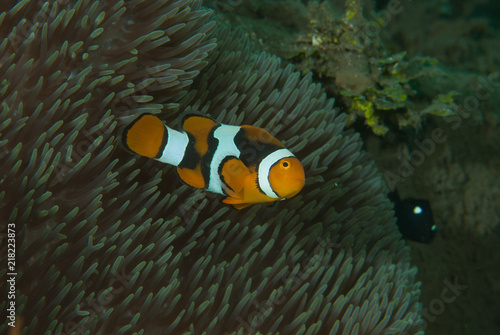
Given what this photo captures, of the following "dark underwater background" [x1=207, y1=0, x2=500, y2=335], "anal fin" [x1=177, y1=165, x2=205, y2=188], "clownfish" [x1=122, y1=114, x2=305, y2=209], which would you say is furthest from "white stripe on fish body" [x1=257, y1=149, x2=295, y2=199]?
"dark underwater background" [x1=207, y1=0, x2=500, y2=335]

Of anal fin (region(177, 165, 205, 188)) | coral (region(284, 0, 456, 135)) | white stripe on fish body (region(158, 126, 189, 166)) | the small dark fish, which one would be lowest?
the small dark fish

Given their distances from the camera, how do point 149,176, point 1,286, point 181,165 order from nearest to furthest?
point 1,286
point 181,165
point 149,176

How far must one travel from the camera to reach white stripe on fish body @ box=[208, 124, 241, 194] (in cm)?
168

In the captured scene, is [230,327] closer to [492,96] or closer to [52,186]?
[52,186]

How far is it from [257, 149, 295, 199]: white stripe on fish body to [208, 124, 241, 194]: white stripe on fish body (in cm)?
13

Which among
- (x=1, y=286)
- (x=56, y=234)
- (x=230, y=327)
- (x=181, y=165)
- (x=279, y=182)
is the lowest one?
(x=230, y=327)

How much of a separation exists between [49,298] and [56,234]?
0.25 metres

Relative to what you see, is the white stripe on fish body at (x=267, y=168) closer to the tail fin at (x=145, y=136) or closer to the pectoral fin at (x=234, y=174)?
the pectoral fin at (x=234, y=174)

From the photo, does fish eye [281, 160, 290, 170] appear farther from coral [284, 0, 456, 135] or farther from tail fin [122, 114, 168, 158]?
coral [284, 0, 456, 135]

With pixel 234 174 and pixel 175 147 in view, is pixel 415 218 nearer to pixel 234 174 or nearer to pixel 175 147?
pixel 234 174

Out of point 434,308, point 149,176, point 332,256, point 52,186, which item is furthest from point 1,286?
point 434,308

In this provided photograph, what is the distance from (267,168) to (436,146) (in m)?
2.82

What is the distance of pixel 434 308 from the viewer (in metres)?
3.67

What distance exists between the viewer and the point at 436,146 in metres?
3.81
